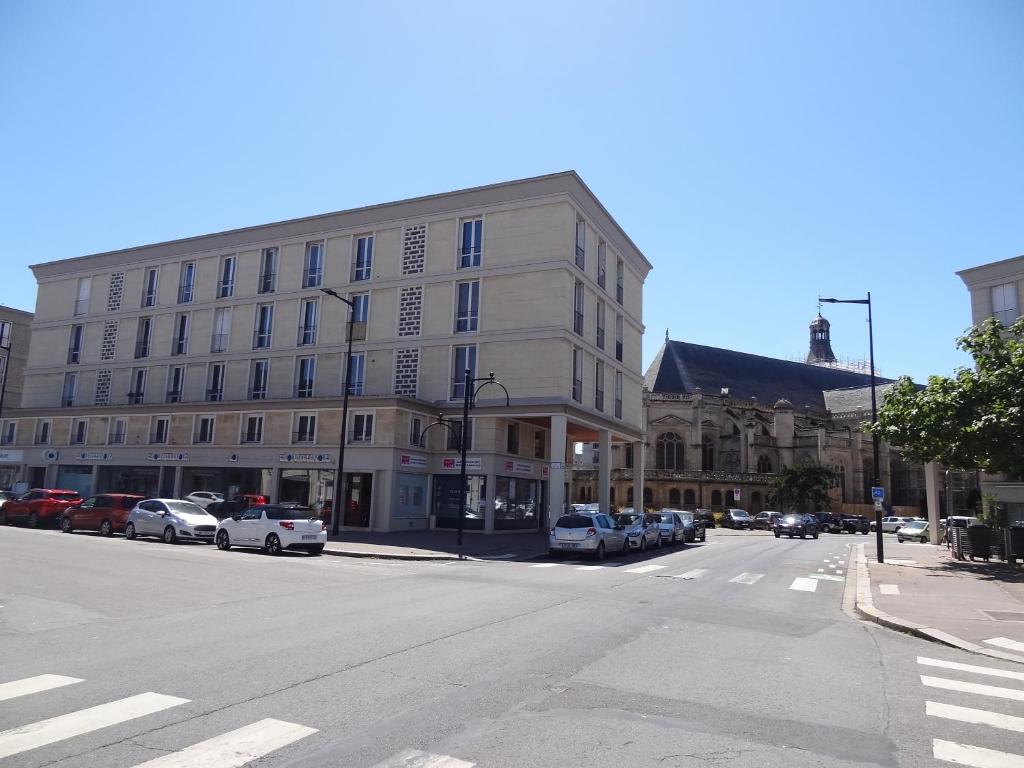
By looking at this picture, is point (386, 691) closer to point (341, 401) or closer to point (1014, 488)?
point (341, 401)

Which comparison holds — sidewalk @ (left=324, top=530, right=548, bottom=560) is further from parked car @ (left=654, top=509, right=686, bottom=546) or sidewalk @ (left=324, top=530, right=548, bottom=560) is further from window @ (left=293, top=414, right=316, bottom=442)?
window @ (left=293, top=414, right=316, bottom=442)

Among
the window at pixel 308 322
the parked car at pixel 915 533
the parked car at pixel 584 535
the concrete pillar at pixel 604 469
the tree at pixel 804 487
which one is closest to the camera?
the parked car at pixel 584 535

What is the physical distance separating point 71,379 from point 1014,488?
2047 inches

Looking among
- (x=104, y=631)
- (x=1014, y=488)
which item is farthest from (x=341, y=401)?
(x=1014, y=488)

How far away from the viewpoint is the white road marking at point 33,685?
6.17 metres

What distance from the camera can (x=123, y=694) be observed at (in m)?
6.20

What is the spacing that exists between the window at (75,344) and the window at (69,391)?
1.12 m

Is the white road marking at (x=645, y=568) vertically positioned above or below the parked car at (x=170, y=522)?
below

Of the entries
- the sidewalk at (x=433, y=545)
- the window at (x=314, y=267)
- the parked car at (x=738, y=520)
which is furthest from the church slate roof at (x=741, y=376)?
the sidewalk at (x=433, y=545)

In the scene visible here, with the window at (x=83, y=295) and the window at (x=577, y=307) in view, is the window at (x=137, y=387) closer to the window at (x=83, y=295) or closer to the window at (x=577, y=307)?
the window at (x=83, y=295)

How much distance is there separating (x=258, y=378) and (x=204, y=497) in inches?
284

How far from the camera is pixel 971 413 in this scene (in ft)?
71.4

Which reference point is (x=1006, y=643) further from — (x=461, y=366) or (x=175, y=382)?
(x=175, y=382)

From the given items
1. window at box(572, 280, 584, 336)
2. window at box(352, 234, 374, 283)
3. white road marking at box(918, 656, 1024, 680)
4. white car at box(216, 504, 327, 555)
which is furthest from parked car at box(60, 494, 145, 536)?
white road marking at box(918, 656, 1024, 680)
